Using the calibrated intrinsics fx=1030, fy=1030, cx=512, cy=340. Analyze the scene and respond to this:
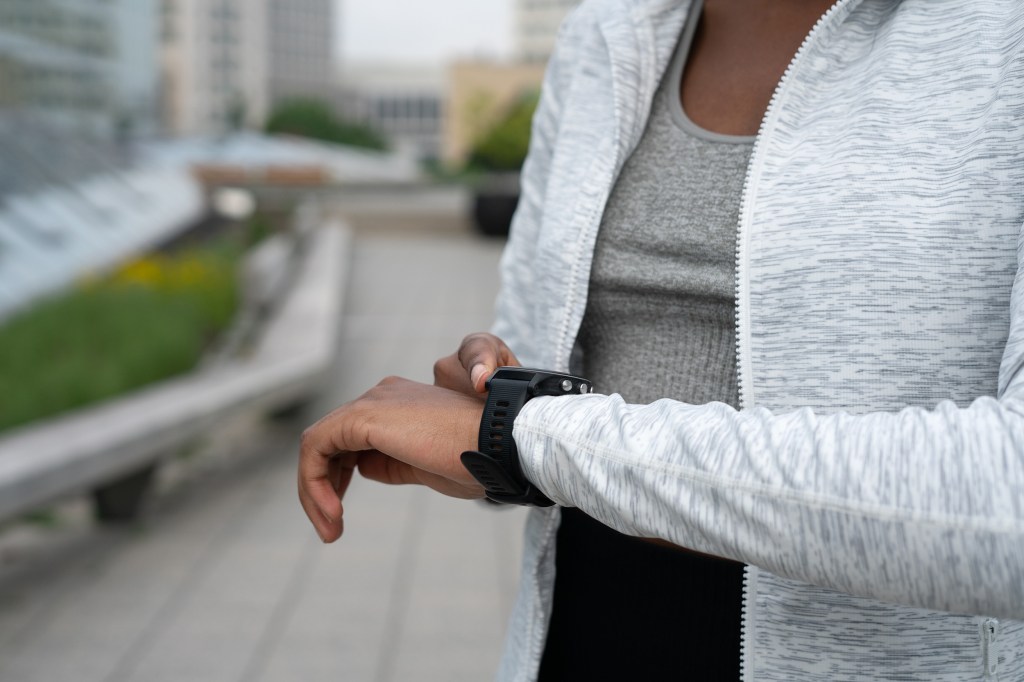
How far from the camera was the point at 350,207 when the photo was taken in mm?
23062

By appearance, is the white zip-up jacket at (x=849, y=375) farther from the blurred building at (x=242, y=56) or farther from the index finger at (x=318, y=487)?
the blurred building at (x=242, y=56)

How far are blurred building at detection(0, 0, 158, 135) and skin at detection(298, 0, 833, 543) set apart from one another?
10.4 meters

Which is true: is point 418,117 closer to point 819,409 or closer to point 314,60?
point 314,60

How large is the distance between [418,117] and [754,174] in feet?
456

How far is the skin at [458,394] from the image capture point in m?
1.03

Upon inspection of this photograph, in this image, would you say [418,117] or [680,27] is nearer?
[680,27]

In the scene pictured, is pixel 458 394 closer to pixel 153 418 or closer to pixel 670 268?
pixel 670 268

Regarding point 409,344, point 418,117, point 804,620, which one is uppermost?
point 804,620

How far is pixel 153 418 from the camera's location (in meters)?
4.32

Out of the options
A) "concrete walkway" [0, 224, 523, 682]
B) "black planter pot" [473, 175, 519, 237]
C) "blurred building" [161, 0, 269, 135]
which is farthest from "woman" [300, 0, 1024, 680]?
"blurred building" [161, 0, 269, 135]

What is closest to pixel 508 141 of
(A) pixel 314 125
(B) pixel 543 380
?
(B) pixel 543 380

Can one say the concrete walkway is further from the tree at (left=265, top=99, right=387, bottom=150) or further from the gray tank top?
the tree at (left=265, top=99, right=387, bottom=150)

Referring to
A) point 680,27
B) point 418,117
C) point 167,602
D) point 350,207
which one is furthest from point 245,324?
point 418,117

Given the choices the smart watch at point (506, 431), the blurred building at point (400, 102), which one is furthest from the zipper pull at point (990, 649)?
the blurred building at point (400, 102)
